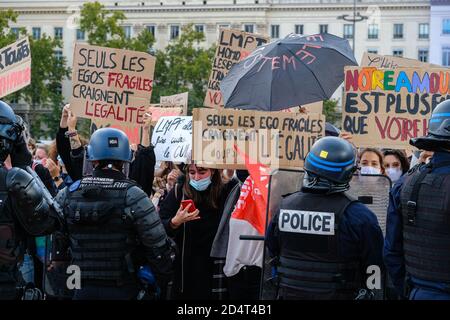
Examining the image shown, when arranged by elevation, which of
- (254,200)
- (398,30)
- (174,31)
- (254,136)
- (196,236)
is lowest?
(196,236)

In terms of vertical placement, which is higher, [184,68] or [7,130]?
[184,68]

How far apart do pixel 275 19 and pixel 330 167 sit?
76.0 meters

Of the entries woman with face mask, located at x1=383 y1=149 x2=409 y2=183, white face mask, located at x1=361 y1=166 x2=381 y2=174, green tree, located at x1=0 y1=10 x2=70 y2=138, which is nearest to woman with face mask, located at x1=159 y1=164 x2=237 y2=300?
white face mask, located at x1=361 y1=166 x2=381 y2=174

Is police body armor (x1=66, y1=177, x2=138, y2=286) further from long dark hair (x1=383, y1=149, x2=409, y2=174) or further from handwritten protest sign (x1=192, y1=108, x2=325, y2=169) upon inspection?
long dark hair (x1=383, y1=149, x2=409, y2=174)

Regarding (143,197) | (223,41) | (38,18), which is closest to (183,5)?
(38,18)

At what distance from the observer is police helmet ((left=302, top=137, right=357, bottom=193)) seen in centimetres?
479

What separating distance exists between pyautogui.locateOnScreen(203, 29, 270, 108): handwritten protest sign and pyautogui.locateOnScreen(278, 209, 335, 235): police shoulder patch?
5.54m

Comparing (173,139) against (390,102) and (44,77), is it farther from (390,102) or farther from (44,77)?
(44,77)

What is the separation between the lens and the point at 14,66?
9.71 metres

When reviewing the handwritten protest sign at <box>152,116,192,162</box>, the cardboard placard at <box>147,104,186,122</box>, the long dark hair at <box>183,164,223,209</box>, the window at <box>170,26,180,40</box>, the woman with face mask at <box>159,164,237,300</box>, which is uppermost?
the window at <box>170,26,180,40</box>

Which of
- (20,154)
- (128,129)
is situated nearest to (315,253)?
(20,154)

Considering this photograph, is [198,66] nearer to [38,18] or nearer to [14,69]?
[38,18]

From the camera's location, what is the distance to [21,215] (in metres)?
4.64

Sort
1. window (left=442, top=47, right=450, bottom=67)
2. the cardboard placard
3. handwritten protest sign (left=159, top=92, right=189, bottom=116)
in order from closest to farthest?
1. the cardboard placard
2. handwritten protest sign (left=159, top=92, right=189, bottom=116)
3. window (left=442, top=47, right=450, bottom=67)
